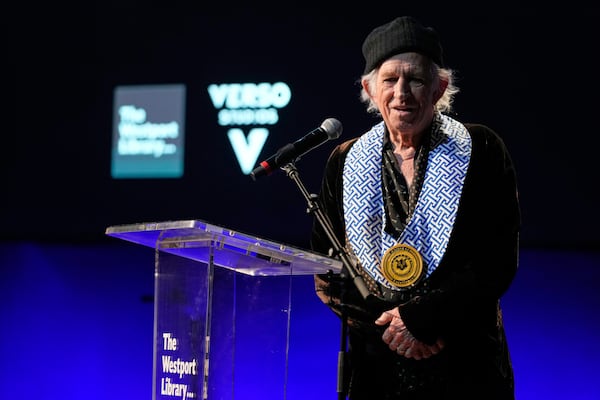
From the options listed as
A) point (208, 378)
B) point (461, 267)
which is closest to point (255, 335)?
point (208, 378)

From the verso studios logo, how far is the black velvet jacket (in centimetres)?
259

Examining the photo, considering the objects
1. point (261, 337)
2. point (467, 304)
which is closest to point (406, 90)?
point (467, 304)

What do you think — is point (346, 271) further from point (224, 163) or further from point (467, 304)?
point (224, 163)

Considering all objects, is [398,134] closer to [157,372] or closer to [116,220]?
[157,372]

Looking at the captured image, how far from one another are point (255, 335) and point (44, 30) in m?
3.83

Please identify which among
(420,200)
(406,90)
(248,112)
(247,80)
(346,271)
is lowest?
(346,271)

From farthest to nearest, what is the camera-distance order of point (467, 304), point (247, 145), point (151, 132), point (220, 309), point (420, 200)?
point (151, 132) < point (247, 145) < point (420, 200) < point (467, 304) < point (220, 309)

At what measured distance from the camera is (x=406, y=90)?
2.00 meters

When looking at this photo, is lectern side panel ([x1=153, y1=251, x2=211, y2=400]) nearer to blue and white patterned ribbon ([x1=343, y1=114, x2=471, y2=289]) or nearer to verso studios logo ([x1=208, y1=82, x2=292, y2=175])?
blue and white patterned ribbon ([x1=343, y1=114, x2=471, y2=289])

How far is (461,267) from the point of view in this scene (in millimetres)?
1896

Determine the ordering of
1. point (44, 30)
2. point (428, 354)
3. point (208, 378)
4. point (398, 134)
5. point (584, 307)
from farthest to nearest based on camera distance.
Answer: point (44, 30), point (584, 307), point (398, 134), point (428, 354), point (208, 378)

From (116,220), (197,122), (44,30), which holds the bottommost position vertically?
(116,220)

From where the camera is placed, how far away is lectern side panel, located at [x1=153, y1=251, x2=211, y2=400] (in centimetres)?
167

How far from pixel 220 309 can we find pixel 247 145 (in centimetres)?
291
